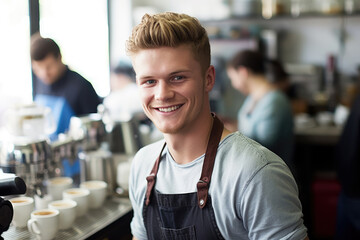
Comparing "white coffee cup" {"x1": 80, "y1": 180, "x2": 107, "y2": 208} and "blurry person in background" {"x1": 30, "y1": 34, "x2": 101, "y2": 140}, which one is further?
"blurry person in background" {"x1": 30, "y1": 34, "x2": 101, "y2": 140}

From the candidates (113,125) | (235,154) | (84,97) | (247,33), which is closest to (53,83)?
(84,97)

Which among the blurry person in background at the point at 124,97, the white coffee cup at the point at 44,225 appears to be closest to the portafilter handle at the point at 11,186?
the white coffee cup at the point at 44,225

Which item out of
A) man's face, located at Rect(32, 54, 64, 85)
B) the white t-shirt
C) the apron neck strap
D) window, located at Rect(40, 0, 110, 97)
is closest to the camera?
the white t-shirt

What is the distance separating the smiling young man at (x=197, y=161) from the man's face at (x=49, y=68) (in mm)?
1658

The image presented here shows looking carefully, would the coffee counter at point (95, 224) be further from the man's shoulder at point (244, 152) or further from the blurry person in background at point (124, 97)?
the blurry person in background at point (124, 97)

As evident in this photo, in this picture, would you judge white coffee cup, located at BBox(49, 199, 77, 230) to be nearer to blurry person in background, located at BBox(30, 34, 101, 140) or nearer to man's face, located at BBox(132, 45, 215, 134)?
man's face, located at BBox(132, 45, 215, 134)

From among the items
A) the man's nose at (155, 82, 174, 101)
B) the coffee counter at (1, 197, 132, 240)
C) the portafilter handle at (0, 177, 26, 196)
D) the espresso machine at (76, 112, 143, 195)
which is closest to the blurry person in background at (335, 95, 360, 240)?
the espresso machine at (76, 112, 143, 195)

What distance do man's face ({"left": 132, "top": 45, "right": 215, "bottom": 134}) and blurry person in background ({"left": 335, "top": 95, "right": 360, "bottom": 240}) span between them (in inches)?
67.2

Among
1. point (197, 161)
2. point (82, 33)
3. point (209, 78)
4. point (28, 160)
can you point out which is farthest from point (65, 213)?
point (82, 33)

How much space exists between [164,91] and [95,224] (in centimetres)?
74

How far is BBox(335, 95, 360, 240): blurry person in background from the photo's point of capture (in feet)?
9.14

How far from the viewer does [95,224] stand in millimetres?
1813

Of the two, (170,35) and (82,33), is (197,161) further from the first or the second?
(82,33)

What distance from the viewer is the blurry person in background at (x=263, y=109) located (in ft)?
10.3
